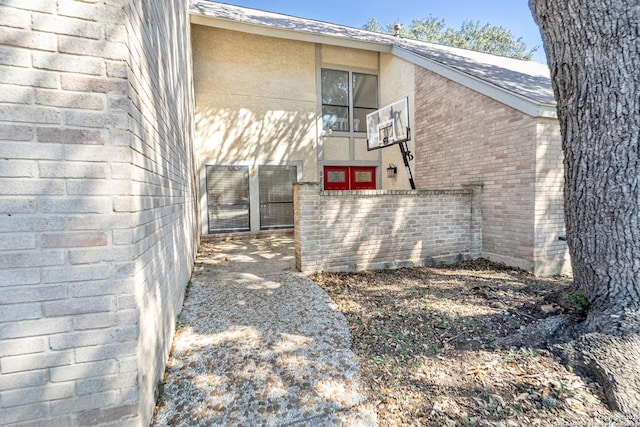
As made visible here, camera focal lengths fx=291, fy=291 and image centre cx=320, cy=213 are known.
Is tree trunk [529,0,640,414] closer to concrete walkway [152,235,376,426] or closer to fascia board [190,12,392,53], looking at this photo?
concrete walkway [152,235,376,426]

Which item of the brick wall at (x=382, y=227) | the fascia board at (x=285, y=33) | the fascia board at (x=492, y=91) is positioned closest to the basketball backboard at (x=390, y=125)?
the fascia board at (x=492, y=91)

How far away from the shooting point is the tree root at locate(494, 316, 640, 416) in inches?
76.0

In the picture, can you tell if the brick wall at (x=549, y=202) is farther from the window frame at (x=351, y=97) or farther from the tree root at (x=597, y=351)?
the window frame at (x=351, y=97)

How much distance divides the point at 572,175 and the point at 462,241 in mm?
3685

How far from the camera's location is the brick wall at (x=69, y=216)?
1.42m

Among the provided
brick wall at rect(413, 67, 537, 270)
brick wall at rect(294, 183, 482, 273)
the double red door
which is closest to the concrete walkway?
brick wall at rect(294, 183, 482, 273)

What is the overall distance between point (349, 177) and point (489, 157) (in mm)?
4986

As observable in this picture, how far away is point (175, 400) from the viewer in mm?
2053

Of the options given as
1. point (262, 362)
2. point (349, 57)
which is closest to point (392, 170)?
point (349, 57)

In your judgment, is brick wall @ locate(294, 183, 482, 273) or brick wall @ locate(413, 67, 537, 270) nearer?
brick wall @ locate(294, 183, 482, 273)

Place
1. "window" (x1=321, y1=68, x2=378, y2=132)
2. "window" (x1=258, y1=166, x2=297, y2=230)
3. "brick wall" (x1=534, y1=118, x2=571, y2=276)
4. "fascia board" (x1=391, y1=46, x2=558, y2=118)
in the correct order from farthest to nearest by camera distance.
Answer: "window" (x1=321, y1=68, x2=378, y2=132)
"window" (x1=258, y1=166, x2=297, y2=230)
"brick wall" (x1=534, y1=118, x2=571, y2=276)
"fascia board" (x1=391, y1=46, x2=558, y2=118)

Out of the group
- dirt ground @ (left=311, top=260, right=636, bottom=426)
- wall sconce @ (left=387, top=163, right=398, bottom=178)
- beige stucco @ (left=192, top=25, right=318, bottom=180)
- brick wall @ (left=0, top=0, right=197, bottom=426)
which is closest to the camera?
brick wall @ (left=0, top=0, right=197, bottom=426)

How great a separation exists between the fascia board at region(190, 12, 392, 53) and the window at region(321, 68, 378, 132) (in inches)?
36.3

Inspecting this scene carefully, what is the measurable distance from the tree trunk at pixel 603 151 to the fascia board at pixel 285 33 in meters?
7.48
